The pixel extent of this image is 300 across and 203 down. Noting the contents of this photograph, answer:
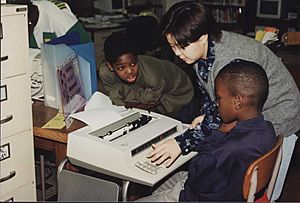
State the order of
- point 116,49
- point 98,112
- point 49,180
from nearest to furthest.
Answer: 1. point 98,112
2. point 116,49
3. point 49,180

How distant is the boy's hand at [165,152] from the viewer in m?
1.93

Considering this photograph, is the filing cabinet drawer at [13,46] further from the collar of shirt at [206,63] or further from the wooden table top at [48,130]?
the collar of shirt at [206,63]

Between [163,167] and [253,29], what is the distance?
16.8 ft

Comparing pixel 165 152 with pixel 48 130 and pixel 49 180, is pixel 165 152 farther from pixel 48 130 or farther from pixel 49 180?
pixel 49 180

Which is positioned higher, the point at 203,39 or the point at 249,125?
the point at 203,39

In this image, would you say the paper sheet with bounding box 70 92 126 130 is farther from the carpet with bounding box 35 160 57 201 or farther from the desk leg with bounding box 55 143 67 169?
the carpet with bounding box 35 160 57 201

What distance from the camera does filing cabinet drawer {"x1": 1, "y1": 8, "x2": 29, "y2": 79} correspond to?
73.6 inches

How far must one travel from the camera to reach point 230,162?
5.79 ft

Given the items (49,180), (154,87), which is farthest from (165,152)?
(49,180)

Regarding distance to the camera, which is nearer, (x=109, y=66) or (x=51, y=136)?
(x=51, y=136)

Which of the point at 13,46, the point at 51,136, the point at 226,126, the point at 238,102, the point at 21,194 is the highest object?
the point at 13,46

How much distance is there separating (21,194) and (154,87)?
102cm

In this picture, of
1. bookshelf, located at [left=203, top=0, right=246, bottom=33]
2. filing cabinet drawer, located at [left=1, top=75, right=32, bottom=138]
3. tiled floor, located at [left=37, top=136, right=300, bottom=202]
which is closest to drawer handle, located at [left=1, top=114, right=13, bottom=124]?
filing cabinet drawer, located at [left=1, top=75, right=32, bottom=138]

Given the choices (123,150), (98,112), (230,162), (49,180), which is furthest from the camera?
(49,180)
